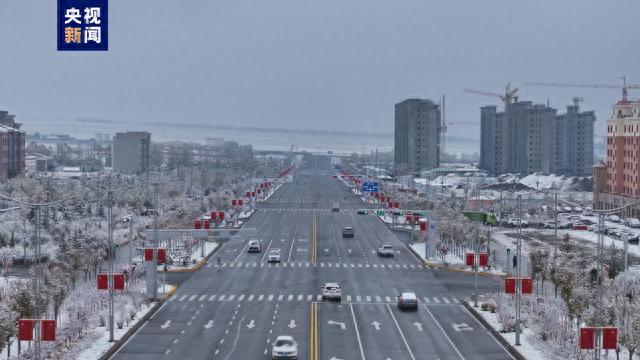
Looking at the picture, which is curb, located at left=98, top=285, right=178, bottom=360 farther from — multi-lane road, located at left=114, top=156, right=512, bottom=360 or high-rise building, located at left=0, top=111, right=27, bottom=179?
high-rise building, located at left=0, top=111, right=27, bottom=179

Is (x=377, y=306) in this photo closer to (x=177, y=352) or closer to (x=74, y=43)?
(x=177, y=352)

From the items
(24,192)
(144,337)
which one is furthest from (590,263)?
(24,192)

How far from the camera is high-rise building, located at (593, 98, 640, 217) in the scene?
102062 millimetres

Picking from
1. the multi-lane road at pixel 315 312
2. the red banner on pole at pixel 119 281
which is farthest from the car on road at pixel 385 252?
the red banner on pole at pixel 119 281

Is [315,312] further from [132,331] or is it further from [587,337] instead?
[587,337]

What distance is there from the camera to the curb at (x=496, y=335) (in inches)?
1283

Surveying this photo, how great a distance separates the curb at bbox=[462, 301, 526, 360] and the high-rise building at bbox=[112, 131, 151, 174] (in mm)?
157582

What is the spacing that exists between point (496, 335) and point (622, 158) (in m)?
77.4

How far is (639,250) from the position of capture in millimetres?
68000

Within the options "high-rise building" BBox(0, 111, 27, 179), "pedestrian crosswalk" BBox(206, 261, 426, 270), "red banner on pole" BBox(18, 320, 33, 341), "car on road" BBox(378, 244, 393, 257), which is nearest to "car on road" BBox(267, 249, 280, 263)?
"pedestrian crosswalk" BBox(206, 261, 426, 270)

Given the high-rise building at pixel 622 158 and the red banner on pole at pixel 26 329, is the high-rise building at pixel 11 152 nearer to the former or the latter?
the high-rise building at pixel 622 158

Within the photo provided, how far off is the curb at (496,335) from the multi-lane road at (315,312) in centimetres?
24

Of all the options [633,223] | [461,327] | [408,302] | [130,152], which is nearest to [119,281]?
[408,302]

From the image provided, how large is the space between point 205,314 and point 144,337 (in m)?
5.39
